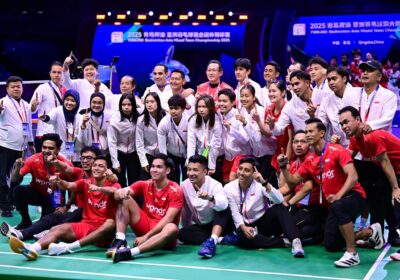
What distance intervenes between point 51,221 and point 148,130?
5.67 ft

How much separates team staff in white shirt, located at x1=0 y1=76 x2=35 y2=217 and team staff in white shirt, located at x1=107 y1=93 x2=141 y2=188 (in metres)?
1.44

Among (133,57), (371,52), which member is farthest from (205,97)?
(133,57)

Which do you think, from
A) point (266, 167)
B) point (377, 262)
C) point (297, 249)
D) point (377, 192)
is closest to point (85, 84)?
point (266, 167)

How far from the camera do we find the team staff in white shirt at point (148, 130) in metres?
8.60

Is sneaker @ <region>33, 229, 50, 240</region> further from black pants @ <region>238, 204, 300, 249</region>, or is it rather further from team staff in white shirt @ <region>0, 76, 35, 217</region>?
black pants @ <region>238, 204, 300, 249</region>

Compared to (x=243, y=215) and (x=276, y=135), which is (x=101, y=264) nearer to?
(x=243, y=215)

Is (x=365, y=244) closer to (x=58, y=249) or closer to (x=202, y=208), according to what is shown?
(x=202, y=208)

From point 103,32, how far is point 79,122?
35.4 feet

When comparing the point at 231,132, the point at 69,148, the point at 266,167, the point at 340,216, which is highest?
the point at 231,132

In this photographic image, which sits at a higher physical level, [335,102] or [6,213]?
[335,102]

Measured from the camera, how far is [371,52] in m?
16.9

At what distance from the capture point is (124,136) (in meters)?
8.73

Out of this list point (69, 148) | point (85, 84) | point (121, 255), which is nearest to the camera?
point (121, 255)

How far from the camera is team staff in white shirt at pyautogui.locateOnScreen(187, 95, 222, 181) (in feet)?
A: 27.0
